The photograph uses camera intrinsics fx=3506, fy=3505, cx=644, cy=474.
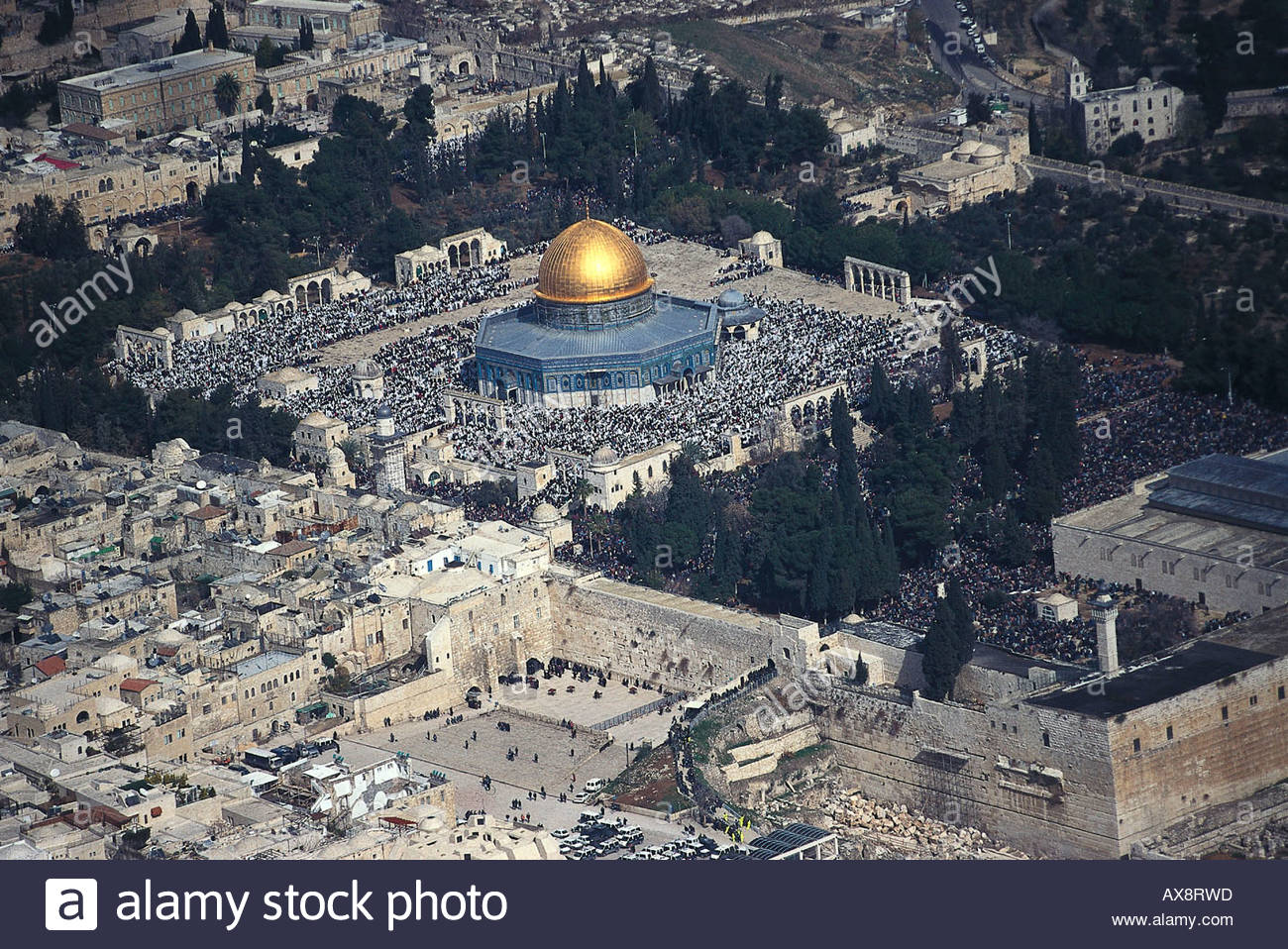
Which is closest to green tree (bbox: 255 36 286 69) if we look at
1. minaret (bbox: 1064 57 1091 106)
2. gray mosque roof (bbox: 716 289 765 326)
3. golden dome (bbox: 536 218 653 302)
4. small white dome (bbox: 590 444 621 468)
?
golden dome (bbox: 536 218 653 302)

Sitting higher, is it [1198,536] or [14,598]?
[1198,536]

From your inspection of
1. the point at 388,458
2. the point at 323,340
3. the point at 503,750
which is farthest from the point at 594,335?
the point at 503,750

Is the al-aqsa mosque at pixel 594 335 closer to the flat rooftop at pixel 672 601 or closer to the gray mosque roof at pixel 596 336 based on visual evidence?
the gray mosque roof at pixel 596 336

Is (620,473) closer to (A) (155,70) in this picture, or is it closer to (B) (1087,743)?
(B) (1087,743)

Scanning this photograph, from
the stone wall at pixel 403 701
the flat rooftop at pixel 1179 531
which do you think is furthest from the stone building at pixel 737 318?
the stone wall at pixel 403 701

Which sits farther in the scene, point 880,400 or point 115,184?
point 115,184

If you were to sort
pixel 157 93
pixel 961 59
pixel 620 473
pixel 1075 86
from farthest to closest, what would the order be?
pixel 961 59 → pixel 157 93 → pixel 1075 86 → pixel 620 473
